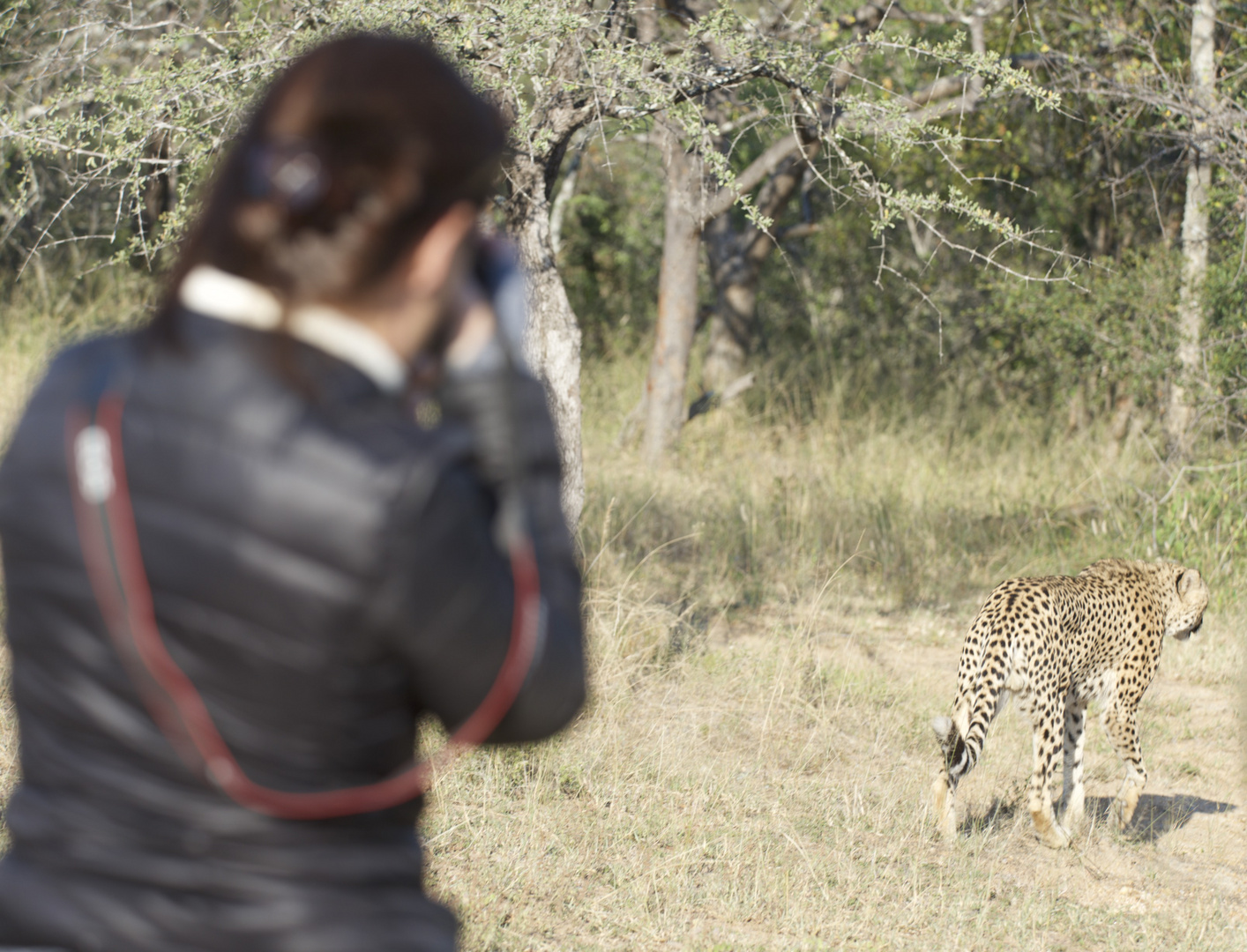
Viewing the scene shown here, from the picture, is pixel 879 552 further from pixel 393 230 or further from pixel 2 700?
pixel 393 230

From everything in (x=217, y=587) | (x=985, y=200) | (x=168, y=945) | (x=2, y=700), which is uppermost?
(x=985, y=200)

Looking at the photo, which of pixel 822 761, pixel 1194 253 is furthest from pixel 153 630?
pixel 1194 253

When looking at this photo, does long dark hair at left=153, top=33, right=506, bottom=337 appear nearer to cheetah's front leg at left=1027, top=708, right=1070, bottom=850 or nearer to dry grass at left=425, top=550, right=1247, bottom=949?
dry grass at left=425, top=550, right=1247, bottom=949

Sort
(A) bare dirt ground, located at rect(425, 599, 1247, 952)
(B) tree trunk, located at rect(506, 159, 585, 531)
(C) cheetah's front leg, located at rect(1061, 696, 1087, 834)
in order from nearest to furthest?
(A) bare dirt ground, located at rect(425, 599, 1247, 952), (C) cheetah's front leg, located at rect(1061, 696, 1087, 834), (B) tree trunk, located at rect(506, 159, 585, 531)

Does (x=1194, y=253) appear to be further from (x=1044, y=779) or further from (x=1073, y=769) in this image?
(x=1044, y=779)

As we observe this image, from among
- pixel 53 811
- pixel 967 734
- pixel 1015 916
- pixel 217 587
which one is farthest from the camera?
pixel 967 734

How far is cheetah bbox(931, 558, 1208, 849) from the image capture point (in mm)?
4297

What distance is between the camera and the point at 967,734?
13.9ft

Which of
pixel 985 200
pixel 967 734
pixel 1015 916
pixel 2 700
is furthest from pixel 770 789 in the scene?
pixel 985 200

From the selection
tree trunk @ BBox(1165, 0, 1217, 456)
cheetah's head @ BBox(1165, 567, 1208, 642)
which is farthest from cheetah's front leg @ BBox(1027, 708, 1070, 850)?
tree trunk @ BBox(1165, 0, 1217, 456)

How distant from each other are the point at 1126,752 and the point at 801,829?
171cm

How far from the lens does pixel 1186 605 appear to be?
204 inches

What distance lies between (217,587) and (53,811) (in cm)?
32

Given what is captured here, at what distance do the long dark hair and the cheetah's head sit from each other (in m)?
4.95
